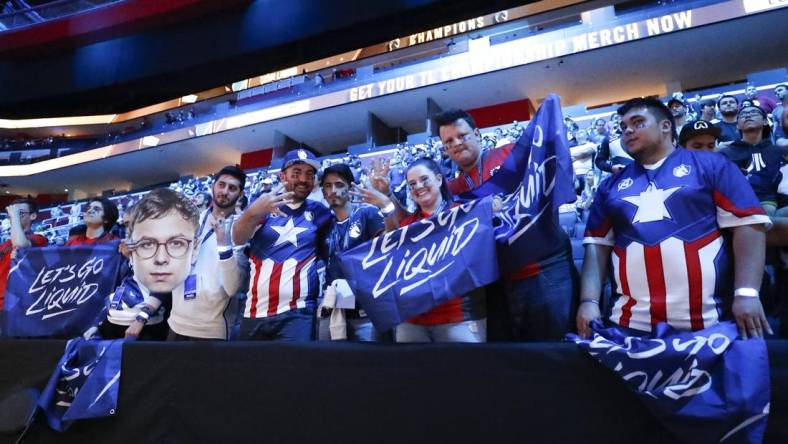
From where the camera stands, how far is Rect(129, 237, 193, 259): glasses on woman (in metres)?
1.93

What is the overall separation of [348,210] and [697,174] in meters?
1.49

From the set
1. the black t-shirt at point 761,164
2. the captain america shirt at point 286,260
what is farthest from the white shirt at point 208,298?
the black t-shirt at point 761,164

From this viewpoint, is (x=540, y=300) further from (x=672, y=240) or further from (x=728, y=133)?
(x=728, y=133)

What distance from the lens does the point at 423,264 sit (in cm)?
147

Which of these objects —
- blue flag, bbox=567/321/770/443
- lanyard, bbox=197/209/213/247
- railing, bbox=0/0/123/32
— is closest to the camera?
blue flag, bbox=567/321/770/443

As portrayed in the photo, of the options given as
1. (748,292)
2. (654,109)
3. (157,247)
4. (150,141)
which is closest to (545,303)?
(748,292)

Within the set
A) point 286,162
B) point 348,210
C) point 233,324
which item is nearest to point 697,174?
point 348,210

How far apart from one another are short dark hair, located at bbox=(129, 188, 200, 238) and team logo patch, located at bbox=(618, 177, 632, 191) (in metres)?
1.76

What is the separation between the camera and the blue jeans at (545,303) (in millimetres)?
1547

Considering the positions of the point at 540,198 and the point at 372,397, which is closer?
the point at 372,397

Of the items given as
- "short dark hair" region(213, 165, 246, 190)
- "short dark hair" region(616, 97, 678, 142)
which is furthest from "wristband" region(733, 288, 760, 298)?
"short dark hair" region(213, 165, 246, 190)

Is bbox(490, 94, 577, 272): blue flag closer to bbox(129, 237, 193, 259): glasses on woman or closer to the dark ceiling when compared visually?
bbox(129, 237, 193, 259): glasses on woman

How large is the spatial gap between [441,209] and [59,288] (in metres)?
1.86

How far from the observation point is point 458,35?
40.8ft
